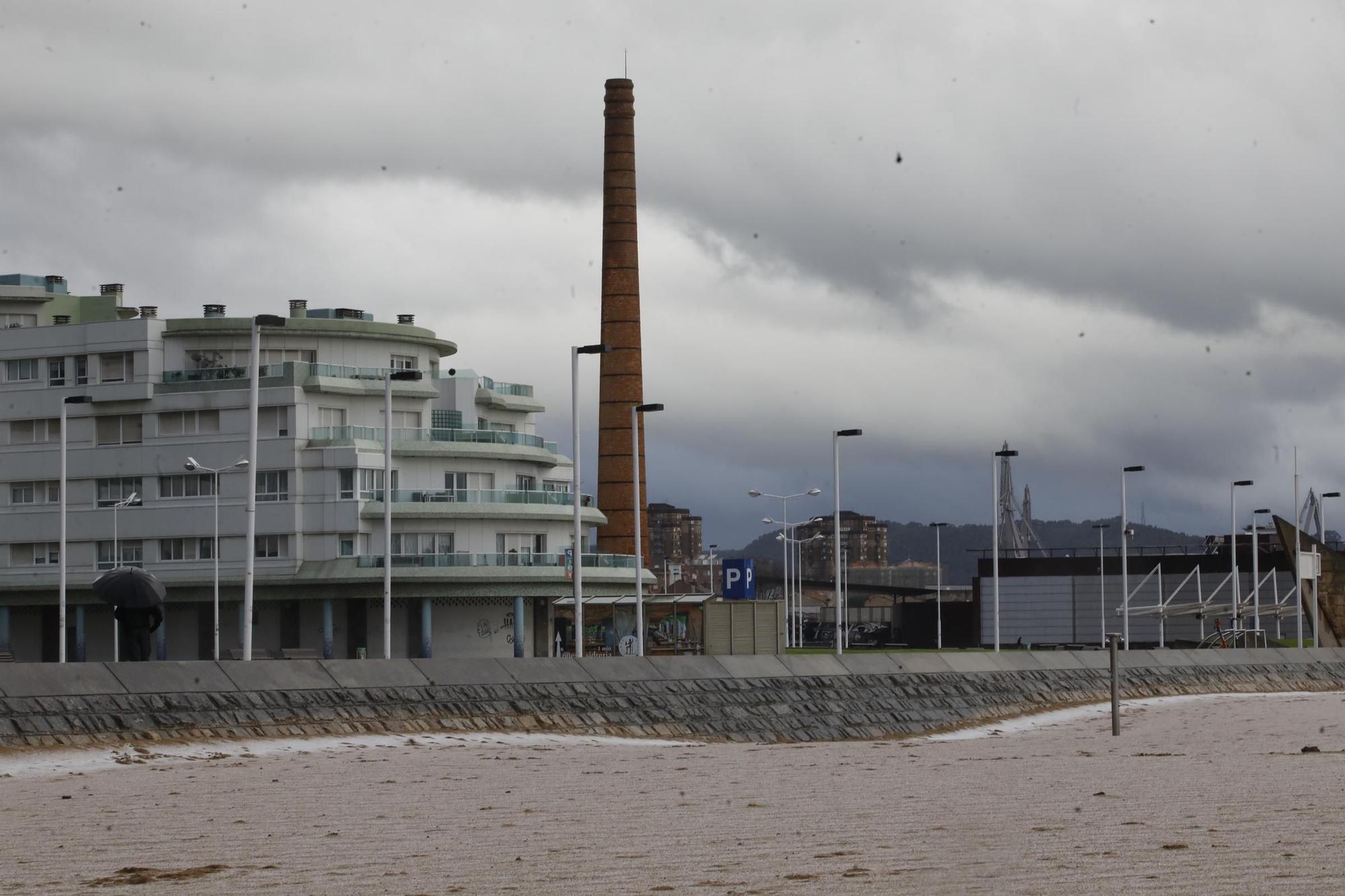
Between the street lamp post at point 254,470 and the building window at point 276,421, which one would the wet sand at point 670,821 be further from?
the building window at point 276,421

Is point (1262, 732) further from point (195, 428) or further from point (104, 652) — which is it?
point (104, 652)

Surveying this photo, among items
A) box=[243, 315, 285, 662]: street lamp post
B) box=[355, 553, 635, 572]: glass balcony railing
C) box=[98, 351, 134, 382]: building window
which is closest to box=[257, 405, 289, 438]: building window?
box=[355, 553, 635, 572]: glass balcony railing

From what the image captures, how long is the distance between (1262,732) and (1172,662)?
2761 centimetres

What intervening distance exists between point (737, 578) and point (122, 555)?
3424 centimetres

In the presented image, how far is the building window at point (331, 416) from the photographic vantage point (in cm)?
7850

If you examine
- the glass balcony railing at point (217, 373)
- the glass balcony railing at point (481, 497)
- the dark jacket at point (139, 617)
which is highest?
the glass balcony railing at point (217, 373)

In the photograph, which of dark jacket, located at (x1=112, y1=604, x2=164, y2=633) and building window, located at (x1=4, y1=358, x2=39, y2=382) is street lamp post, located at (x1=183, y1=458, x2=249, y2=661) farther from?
dark jacket, located at (x1=112, y1=604, x2=164, y2=633)

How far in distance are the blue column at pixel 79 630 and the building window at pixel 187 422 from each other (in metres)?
9.87

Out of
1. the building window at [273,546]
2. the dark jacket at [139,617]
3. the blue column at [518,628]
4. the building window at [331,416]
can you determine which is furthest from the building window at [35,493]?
the dark jacket at [139,617]

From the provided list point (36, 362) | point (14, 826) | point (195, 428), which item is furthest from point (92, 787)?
point (36, 362)

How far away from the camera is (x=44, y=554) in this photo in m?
81.0

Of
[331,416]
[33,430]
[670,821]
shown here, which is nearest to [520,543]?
[331,416]

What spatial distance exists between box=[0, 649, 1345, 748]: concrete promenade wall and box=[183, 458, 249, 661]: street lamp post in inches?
1332

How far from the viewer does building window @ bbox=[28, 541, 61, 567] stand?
8075cm
